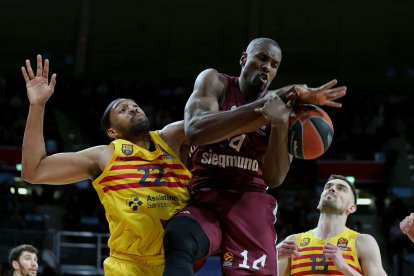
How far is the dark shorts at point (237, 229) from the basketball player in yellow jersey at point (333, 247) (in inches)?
51.3

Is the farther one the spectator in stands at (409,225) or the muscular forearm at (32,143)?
the spectator in stands at (409,225)

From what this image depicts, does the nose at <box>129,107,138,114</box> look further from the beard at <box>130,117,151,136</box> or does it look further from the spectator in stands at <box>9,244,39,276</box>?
the spectator in stands at <box>9,244,39,276</box>

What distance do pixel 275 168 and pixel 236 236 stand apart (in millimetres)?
585

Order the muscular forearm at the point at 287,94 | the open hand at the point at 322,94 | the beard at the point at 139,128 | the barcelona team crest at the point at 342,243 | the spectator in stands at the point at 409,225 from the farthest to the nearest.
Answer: the barcelona team crest at the point at 342,243
the beard at the point at 139,128
the spectator in stands at the point at 409,225
the muscular forearm at the point at 287,94
the open hand at the point at 322,94

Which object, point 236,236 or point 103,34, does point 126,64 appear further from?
point 236,236

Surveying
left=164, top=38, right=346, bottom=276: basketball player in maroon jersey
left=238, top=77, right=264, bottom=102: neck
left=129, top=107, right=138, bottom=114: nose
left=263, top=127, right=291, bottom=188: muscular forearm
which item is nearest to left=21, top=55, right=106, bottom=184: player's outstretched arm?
left=129, top=107, right=138, bottom=114: nose

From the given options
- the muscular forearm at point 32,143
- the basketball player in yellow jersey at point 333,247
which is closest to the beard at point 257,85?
the muscular forearm at point 32,143

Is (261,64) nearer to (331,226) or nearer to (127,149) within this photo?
(127,149)

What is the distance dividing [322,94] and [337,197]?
2.81m

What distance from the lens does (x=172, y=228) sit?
436 centimetres

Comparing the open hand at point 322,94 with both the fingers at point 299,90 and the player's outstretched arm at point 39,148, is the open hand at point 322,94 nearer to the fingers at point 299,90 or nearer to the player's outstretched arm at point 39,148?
the fingers at point 299,90

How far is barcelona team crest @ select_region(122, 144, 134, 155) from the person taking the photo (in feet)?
16.4

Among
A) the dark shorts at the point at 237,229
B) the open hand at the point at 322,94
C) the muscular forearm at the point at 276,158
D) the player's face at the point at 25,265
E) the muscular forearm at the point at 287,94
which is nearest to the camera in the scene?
the open hand at the point at 322,94

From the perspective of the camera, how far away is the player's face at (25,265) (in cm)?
764
